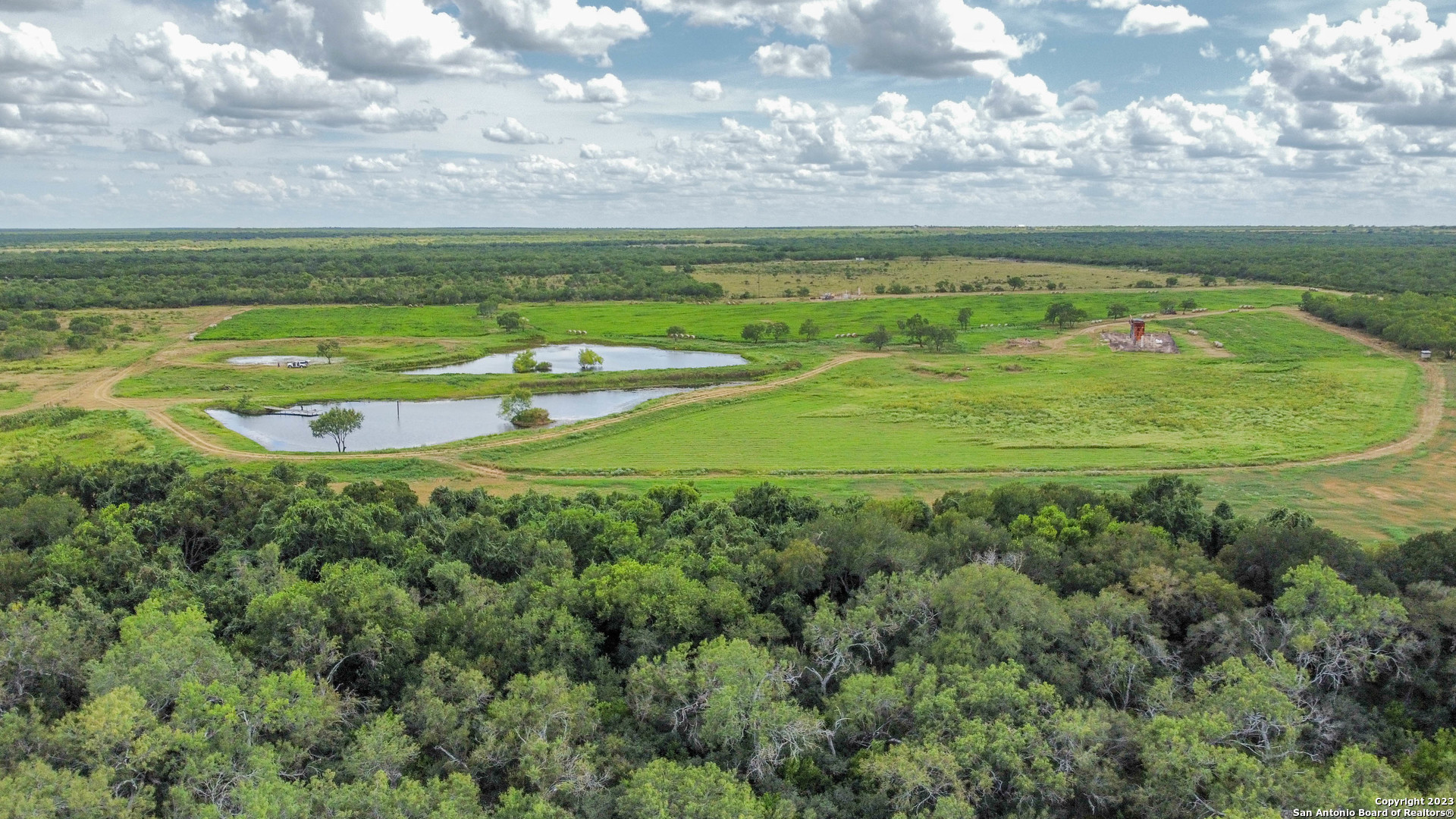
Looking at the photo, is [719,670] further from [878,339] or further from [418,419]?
[878,339]

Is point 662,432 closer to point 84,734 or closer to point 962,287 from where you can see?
point 84,734

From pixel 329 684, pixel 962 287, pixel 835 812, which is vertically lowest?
pixel 835 812


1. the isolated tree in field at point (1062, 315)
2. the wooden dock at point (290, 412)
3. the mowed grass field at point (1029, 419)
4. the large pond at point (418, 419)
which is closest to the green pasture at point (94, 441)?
the large pond at point (418, 419)

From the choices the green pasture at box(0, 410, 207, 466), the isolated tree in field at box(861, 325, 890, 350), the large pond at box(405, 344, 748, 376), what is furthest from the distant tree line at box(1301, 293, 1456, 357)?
the green pasture at box(0, 410, 207, 466)

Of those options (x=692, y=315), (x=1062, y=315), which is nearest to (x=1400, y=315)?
(x=1062, y=315)

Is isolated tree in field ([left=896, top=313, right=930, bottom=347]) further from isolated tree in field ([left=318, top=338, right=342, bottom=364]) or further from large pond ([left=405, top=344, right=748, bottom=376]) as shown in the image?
isolated tree in field ([left=318, top=338, right=342, bottom=364])

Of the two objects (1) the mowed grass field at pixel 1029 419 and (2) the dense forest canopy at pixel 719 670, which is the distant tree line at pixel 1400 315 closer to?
(1) the mowed grass field at pixel 1029 419

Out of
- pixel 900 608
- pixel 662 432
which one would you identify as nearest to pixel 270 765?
pixel 900 608
